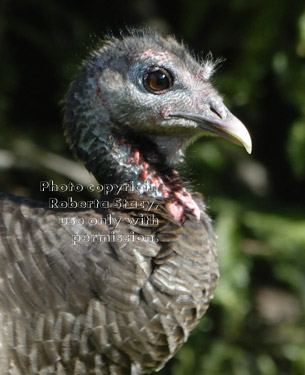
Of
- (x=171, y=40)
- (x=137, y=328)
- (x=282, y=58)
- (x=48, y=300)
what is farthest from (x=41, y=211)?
(x=282, y=58)

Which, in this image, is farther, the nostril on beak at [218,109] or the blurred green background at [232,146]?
the blurred green background at [232,146]

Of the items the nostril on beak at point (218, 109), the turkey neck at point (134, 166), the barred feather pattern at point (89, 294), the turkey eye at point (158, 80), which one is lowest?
the barred feather pattern at point (89, 294)

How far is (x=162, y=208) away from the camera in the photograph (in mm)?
3025

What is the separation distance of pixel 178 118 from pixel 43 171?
2.14 metres

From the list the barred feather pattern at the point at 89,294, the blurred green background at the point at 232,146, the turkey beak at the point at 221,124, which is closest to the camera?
the barred feather pattern at the point at 89,294

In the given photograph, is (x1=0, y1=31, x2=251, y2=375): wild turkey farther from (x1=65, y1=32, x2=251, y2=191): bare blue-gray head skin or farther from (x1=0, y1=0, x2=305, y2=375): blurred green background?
(x1=0, y1=0, x2=305, y2=375): blurred green background

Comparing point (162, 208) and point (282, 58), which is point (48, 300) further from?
point (282, 58)

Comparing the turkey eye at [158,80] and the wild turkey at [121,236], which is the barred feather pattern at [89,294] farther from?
the turkey eye at [158,80]

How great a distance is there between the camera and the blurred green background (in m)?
4.63

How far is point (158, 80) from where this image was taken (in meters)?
3.08

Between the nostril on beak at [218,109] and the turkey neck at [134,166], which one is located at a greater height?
the nostril on beak at [218,109]

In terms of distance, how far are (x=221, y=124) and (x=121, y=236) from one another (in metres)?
0.53

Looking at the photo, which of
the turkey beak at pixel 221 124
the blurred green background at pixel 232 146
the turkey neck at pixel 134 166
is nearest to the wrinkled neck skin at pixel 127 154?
the turkey neck at pixel 134 166

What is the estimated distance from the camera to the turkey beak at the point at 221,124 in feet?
9.77
